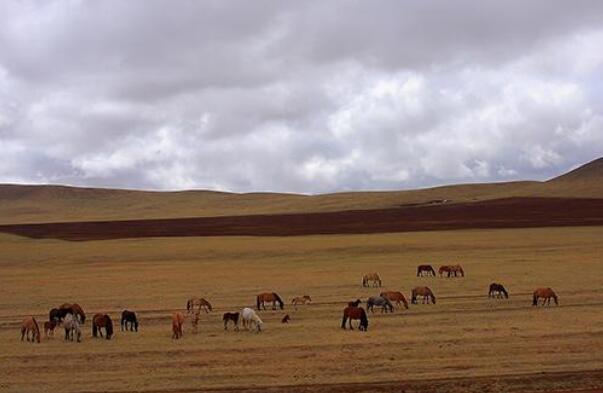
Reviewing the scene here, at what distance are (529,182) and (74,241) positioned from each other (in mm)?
106240

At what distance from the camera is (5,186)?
19675cm

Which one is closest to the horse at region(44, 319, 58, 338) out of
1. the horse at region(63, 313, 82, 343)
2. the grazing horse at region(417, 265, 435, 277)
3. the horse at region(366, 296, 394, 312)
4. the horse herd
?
the horse herd

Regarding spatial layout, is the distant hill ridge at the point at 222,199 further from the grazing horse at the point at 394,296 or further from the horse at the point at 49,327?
the horse at the point at 49,327

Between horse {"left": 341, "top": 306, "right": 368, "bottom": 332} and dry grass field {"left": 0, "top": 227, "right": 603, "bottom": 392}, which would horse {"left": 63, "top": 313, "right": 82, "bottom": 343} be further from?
horse {"left": 341, "top": 306, "right": 368, "bottom": 332}

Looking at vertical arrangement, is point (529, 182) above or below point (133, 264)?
above

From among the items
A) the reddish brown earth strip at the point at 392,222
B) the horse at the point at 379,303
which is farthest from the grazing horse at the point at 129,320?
the reddish brown earth strip at the point at 392,222

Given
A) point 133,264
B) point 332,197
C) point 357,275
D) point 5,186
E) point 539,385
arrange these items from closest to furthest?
1. point 539,385
2. point 357,275
3. point 133,264
4. point 332,197
5. point 5,186

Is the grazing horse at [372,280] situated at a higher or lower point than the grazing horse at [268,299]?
higher

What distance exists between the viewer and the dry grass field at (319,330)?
1689 centimetres

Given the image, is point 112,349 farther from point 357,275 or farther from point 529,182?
point 529,182

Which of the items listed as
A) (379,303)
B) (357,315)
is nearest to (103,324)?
(357,315)

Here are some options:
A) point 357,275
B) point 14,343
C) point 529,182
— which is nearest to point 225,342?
point 14,343

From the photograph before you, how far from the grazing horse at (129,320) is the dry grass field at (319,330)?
0.49m

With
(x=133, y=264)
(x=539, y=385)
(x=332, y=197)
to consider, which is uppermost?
(x=332, y=197)
